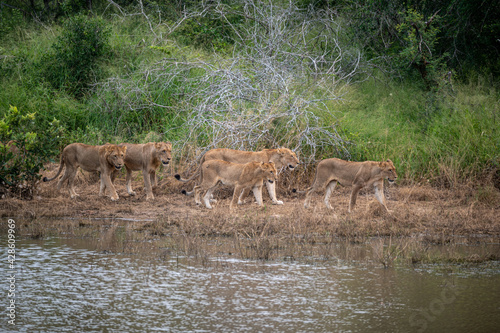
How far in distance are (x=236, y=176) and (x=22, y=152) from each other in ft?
13.1

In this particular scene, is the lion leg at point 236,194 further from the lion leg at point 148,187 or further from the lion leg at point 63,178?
the lion leg at point 63,178

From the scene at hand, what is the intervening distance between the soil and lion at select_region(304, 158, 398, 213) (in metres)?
0.24

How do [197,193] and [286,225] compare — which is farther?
[197,193]

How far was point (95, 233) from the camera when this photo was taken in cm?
887

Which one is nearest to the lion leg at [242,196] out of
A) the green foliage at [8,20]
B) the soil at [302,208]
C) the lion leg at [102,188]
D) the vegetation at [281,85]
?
the soil at [302,208]

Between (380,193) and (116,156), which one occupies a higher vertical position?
(116,156)

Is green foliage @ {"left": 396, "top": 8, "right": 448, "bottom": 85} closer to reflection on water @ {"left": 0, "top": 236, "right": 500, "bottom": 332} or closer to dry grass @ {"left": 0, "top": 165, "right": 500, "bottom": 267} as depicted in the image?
dry grass @ {"left": 0, "top": 165, "right": 500, "bottom": 267}

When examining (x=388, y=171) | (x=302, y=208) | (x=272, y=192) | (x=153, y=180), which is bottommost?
(x=302, y=208)

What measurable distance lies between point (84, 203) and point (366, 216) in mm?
5057

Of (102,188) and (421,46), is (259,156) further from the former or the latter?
(421,46)

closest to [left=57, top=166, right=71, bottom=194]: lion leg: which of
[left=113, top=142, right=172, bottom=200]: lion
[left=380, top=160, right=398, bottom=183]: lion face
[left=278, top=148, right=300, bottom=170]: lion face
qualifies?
[left=113, top=142, right=172, bottom=200]: lion

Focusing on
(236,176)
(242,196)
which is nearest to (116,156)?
(236,176)

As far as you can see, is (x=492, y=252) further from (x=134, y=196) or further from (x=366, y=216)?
(x=134, y=196)

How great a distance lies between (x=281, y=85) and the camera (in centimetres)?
1339
